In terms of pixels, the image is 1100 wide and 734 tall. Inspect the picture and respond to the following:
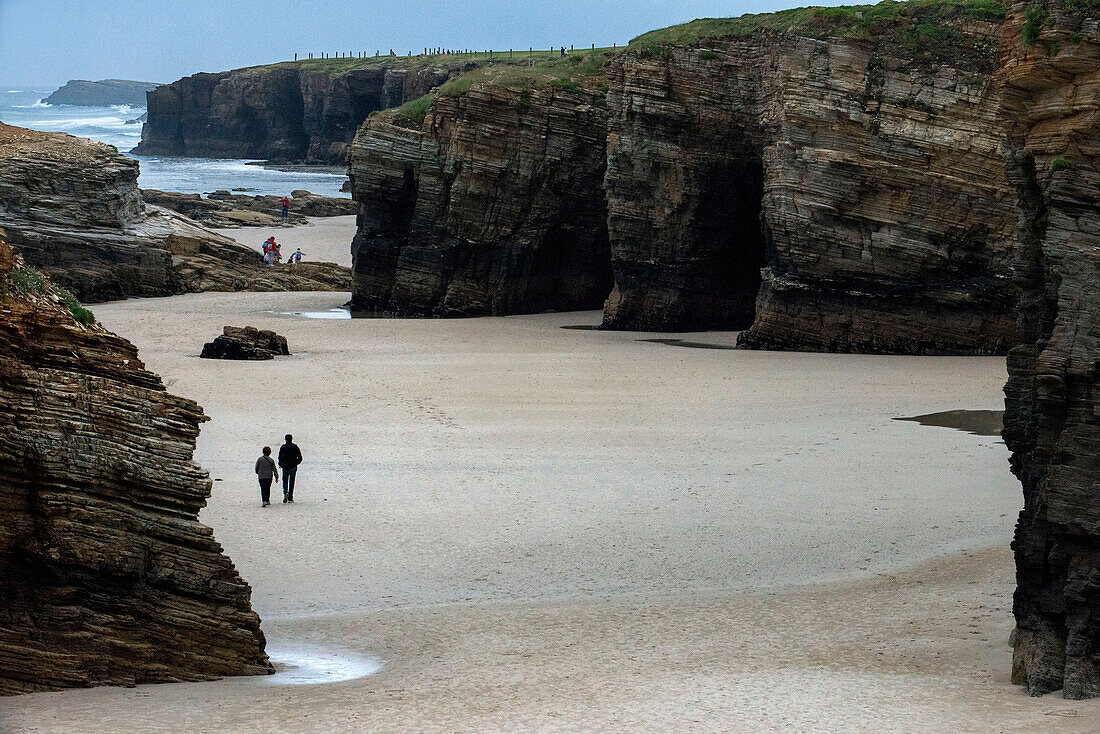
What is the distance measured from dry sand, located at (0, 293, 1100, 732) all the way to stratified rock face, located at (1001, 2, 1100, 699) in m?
0.54

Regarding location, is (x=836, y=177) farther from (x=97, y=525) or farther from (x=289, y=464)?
(x=97, y=525)

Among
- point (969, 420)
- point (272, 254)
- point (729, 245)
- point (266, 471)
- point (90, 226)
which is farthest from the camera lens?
point (272, 254)

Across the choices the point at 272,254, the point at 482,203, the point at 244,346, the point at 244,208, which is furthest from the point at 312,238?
the point at 244,346

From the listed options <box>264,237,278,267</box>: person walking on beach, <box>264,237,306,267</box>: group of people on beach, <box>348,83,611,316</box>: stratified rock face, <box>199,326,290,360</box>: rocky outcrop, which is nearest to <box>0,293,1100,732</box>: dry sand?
<box>199,326,290,360</box>: rocky outcrop

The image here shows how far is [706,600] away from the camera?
13.0 meters

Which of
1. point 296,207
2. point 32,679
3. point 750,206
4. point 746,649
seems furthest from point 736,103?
point 296,207

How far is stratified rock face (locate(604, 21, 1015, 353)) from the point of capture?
2469 cm

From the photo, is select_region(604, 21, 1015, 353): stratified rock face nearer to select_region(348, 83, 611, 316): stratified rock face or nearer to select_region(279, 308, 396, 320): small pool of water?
select_region(348, 83, 611, 316): stratified rock face

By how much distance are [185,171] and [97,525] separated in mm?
100988

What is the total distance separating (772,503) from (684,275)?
576 inches

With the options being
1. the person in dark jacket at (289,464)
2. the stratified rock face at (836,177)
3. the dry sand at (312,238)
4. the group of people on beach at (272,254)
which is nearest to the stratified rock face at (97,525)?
the person in dark jacket at (289,464)

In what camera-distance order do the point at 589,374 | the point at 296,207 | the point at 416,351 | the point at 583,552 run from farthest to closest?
the point at 296,207 → the point at 416,351 → the point at 589,374 → the point at 583,552

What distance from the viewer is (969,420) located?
1989 cm

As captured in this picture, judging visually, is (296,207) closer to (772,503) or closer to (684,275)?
(684,275)
